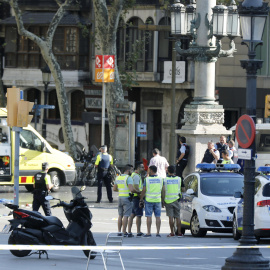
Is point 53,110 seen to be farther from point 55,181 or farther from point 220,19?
point 220,19

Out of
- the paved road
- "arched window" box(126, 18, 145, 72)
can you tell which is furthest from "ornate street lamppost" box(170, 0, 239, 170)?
"arched window" box(126, 18, 145, 72)

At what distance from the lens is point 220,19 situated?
26.9 m

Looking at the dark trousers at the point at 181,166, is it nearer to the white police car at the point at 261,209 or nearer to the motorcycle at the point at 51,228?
the white police car at the point at 261,209

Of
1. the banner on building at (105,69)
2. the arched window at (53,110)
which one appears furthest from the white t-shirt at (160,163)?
the arched window at (53,110)

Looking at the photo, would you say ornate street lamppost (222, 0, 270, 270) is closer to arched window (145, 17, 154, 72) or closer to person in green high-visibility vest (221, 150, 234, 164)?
person in green high-visibility vest (221, 150, 234, 164)

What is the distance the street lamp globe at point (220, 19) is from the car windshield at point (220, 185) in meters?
5.53

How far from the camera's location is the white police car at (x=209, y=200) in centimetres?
2148

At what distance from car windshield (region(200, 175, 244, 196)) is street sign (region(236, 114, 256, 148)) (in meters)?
6.88

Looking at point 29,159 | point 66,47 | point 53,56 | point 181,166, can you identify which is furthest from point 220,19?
point 66,47

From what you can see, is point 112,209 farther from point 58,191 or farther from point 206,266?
point 206,266

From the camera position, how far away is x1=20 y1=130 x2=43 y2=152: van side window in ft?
111

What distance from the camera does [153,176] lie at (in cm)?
2147

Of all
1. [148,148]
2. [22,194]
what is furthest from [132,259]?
[148,148]

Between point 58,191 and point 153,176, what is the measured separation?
12.9m
